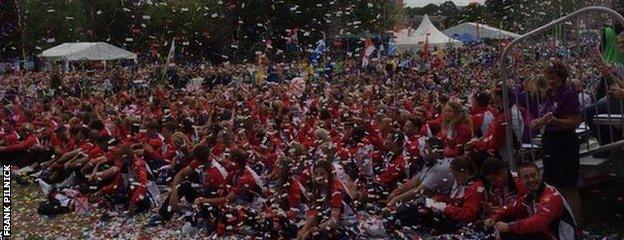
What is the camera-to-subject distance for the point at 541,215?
5.45m

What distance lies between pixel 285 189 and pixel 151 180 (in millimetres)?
2620

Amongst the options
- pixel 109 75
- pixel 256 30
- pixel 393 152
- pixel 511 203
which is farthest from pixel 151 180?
pixel 256 30

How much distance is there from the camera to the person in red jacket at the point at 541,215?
5.43 metres

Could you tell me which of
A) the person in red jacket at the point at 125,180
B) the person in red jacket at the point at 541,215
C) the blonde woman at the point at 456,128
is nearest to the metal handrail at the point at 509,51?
the blonde woman at the point at 456,128

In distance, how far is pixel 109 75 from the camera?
1056 inches

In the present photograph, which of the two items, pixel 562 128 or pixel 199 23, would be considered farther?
pixel 199 23

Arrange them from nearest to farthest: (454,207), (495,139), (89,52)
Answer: (454,207) → (495,139) → (89,52)

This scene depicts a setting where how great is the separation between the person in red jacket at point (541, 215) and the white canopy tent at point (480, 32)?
2318cm

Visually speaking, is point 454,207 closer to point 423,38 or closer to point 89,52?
point 89,52

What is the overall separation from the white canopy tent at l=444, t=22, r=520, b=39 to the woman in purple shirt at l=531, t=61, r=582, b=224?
871 inches

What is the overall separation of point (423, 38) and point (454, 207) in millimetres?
27963

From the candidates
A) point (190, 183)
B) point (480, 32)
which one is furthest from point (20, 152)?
point (480, 32)

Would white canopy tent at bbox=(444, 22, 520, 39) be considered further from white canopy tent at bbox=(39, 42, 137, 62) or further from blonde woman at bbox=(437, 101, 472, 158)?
blonde woman at bbox=(437, 101, 472, 158)

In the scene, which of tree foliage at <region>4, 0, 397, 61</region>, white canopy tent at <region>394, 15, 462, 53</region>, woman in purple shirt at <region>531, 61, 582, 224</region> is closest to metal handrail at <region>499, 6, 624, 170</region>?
woman in purple shirt at <region>531, 61, 582, 224</region>
